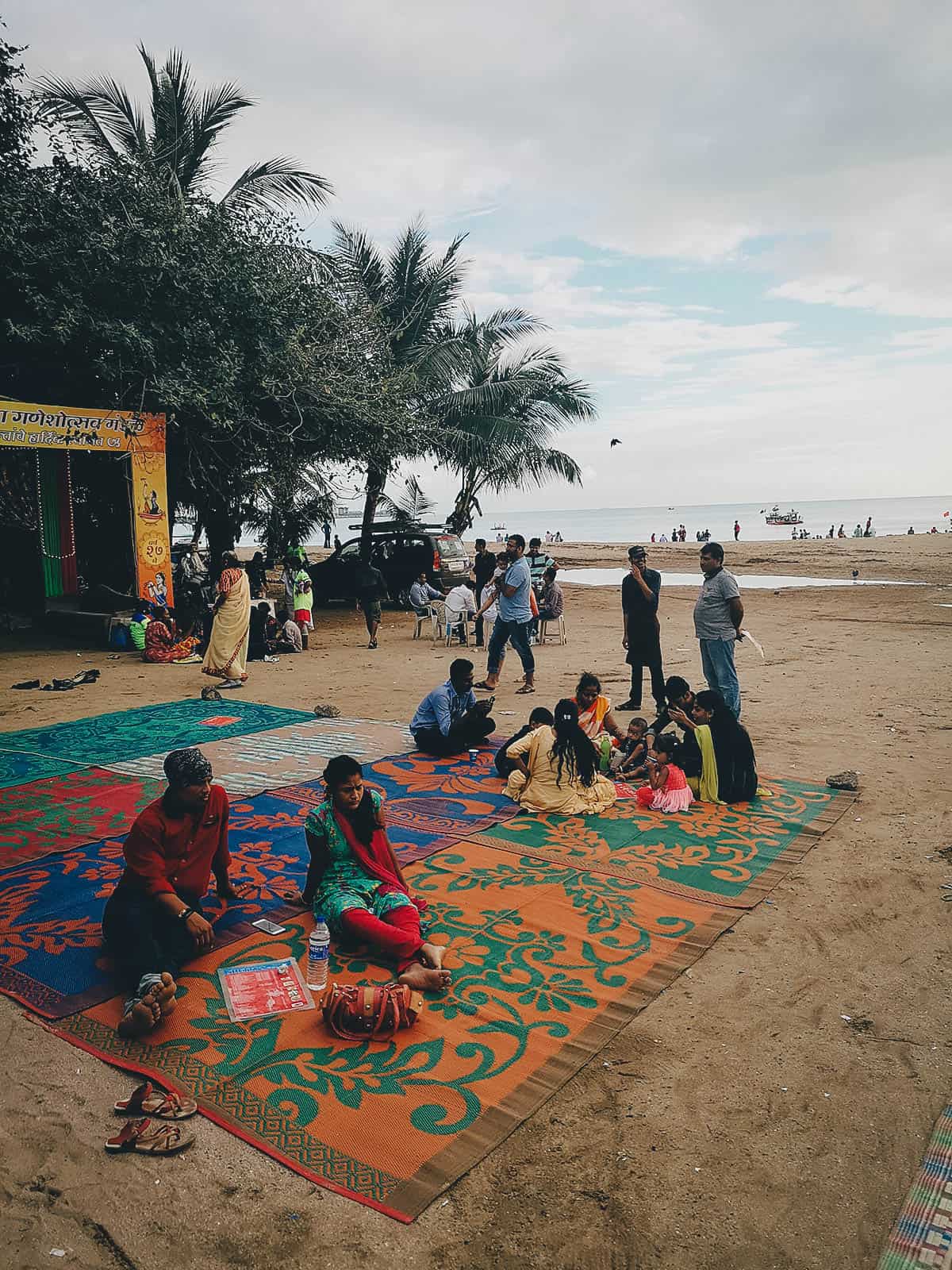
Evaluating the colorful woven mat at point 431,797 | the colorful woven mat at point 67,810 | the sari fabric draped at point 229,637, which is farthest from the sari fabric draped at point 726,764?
the sari fabric draped at point 229,637

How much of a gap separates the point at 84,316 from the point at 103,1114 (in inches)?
492

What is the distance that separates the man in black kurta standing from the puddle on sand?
16.2 metres

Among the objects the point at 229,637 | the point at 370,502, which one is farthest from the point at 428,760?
the point at 370,502

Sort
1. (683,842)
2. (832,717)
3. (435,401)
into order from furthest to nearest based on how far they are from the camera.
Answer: (435,401) < (832,717) < (683,842)

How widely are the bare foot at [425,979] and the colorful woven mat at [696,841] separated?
1.55 metres

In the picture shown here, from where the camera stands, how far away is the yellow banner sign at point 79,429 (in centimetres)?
1232

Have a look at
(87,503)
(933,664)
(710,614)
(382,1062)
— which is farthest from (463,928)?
(87,503)

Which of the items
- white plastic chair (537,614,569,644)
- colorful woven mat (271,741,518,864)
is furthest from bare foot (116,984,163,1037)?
white plastic chair (537,614,569,644)

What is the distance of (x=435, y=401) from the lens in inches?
875

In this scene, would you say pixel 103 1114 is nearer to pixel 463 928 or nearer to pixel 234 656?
pixel 463 928

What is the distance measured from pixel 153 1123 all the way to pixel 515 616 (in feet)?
24.2

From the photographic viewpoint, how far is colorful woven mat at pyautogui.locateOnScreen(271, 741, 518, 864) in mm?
5645

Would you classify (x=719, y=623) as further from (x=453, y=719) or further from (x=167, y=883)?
(x=167, y=883)

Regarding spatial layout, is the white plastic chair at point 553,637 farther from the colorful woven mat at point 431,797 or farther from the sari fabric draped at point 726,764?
the sari fabric draped at point 726,764
